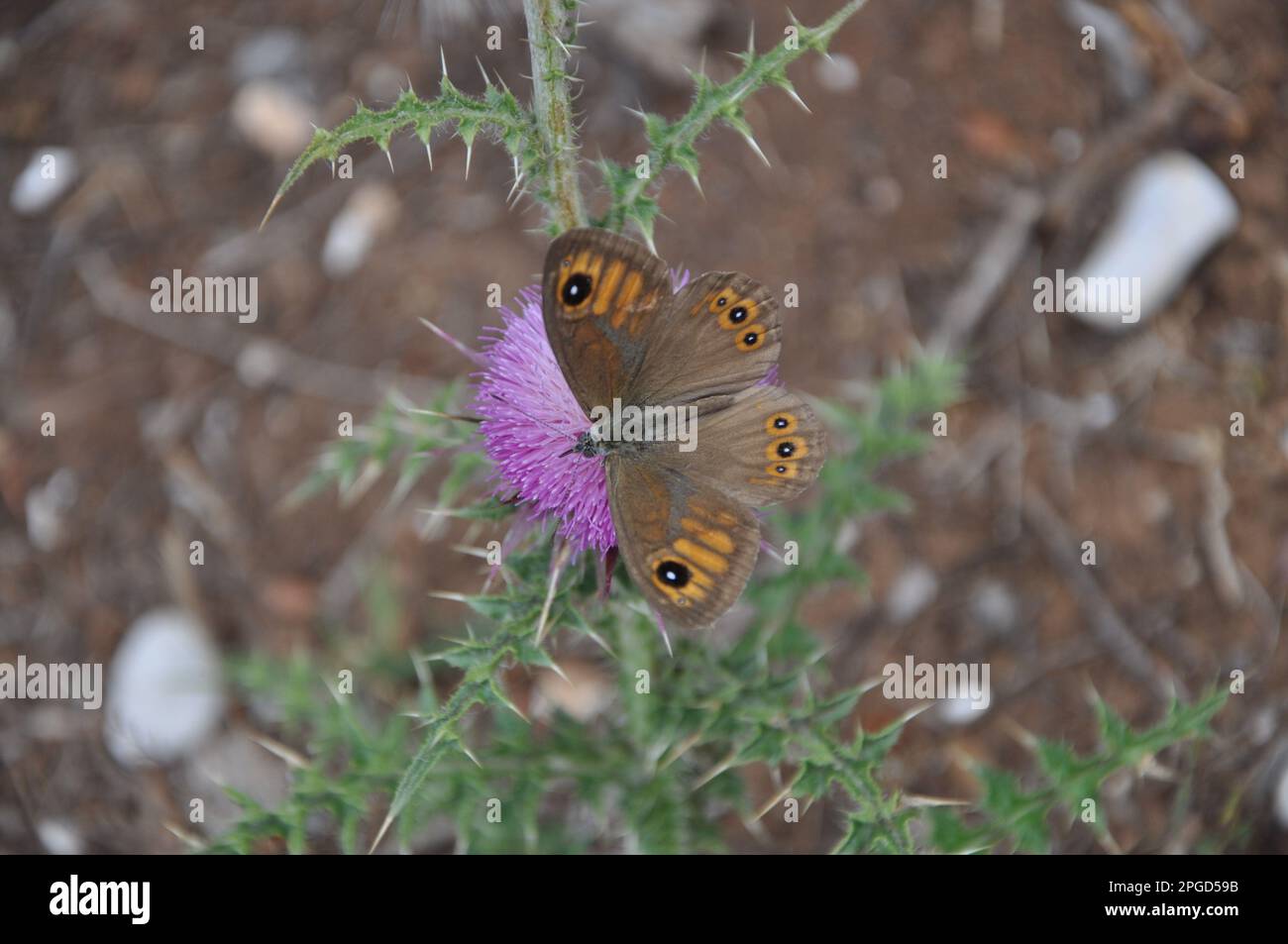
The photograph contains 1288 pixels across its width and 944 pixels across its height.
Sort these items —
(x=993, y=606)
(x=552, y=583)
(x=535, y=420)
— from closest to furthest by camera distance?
(x=552, y=583) < (x=535, y=420) < (x=993, y=606)

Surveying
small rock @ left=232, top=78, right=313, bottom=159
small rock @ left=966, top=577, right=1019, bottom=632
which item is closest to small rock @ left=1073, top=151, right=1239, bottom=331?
small rock @ left=966, top=577, right=1019, bottom=632

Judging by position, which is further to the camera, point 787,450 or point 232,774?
point 232,774

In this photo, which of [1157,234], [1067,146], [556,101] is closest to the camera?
[556,101]

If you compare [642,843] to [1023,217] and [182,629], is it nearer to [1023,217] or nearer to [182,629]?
[182,629]

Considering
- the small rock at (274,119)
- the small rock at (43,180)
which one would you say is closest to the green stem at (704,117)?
the small rock at (274,119)

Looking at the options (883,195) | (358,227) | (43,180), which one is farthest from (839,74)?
(43,180)

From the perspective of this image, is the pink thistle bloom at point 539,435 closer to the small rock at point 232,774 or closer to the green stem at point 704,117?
the green stem at point 704,117

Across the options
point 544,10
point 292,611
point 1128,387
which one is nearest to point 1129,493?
point 1128,387

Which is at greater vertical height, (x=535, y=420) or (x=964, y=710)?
(x=535, y=420)

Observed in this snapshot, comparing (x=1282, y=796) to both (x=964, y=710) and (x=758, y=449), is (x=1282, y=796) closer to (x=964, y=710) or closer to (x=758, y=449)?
(x=964, y=710)

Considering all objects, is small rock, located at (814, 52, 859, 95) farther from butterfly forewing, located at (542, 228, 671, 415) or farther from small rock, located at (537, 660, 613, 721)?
small rock, located at (537, 660, 613, 721)
